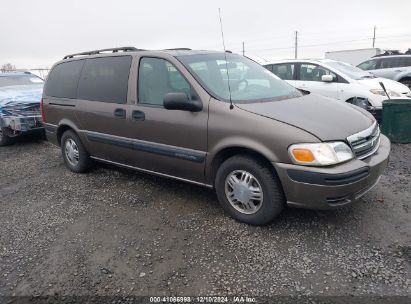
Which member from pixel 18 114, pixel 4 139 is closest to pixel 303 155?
pixel 18 114

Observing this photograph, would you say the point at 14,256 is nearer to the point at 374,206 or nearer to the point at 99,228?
the point at 99,228

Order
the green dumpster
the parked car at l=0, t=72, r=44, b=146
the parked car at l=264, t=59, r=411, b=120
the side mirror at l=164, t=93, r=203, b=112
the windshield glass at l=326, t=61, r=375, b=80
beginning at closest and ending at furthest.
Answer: the side mirror at l=164, t=93, r=203, b=112
the green dumpster
the parked car at l=264, t=59, r=411, b=120
the parked car at l=0, t=72, r=44, b=146
the windshield glass at l=326, t=61, r=375, b=80

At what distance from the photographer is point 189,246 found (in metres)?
3.30

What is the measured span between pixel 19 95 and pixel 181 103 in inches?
215

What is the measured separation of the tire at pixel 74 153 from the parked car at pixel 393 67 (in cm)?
989

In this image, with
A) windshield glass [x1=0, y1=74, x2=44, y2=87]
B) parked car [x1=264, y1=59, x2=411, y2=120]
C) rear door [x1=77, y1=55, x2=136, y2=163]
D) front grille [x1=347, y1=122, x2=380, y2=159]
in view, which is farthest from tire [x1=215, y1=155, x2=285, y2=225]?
windshield glass [x1=0, y1=74, x2=44, y2=87]

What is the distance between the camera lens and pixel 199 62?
406 centimetres

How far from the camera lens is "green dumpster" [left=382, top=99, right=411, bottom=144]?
611 centimetres

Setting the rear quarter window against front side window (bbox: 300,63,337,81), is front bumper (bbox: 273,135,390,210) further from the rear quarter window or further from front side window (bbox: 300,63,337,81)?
front side window (bbox: 300,63,337,81)

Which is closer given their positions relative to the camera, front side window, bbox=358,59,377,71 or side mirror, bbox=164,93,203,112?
side mirror, bbox=164,93,203,112

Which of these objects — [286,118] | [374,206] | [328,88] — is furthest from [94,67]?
[328,88]

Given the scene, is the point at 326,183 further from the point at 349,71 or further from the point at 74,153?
the point at 349,71

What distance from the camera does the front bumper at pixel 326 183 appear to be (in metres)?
3.04

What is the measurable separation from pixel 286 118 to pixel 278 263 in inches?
49.8
